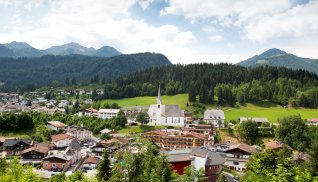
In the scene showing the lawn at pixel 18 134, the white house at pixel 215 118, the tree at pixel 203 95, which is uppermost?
the tree at pixel 203 95

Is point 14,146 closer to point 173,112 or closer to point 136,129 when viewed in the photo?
point 136,129

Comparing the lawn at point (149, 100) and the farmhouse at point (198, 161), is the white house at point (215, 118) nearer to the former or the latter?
the lawn at point (149, 100)

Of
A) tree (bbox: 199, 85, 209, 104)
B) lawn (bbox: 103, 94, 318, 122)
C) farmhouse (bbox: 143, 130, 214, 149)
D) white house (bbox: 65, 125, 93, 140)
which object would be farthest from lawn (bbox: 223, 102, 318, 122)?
white house (bbox: 65, 125, 93, 140)

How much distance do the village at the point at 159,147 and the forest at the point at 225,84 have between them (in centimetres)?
2160

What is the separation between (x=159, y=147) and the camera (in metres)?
67.3

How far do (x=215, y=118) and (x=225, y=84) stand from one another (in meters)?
39.3

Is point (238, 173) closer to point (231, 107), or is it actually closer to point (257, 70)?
point (231, 107)

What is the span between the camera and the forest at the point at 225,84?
375ft

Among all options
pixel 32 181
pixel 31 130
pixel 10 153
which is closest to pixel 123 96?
pixel 31 130

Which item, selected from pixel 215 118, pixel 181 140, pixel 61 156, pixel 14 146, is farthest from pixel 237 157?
pixel 14 146

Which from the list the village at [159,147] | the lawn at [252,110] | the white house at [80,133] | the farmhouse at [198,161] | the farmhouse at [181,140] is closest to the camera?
the farmhouse at [198,161]

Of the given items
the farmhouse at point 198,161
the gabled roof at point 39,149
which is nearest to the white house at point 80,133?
the gabled roof at point 39,149

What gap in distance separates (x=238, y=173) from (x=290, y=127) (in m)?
23.3

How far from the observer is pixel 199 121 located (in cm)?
9544
